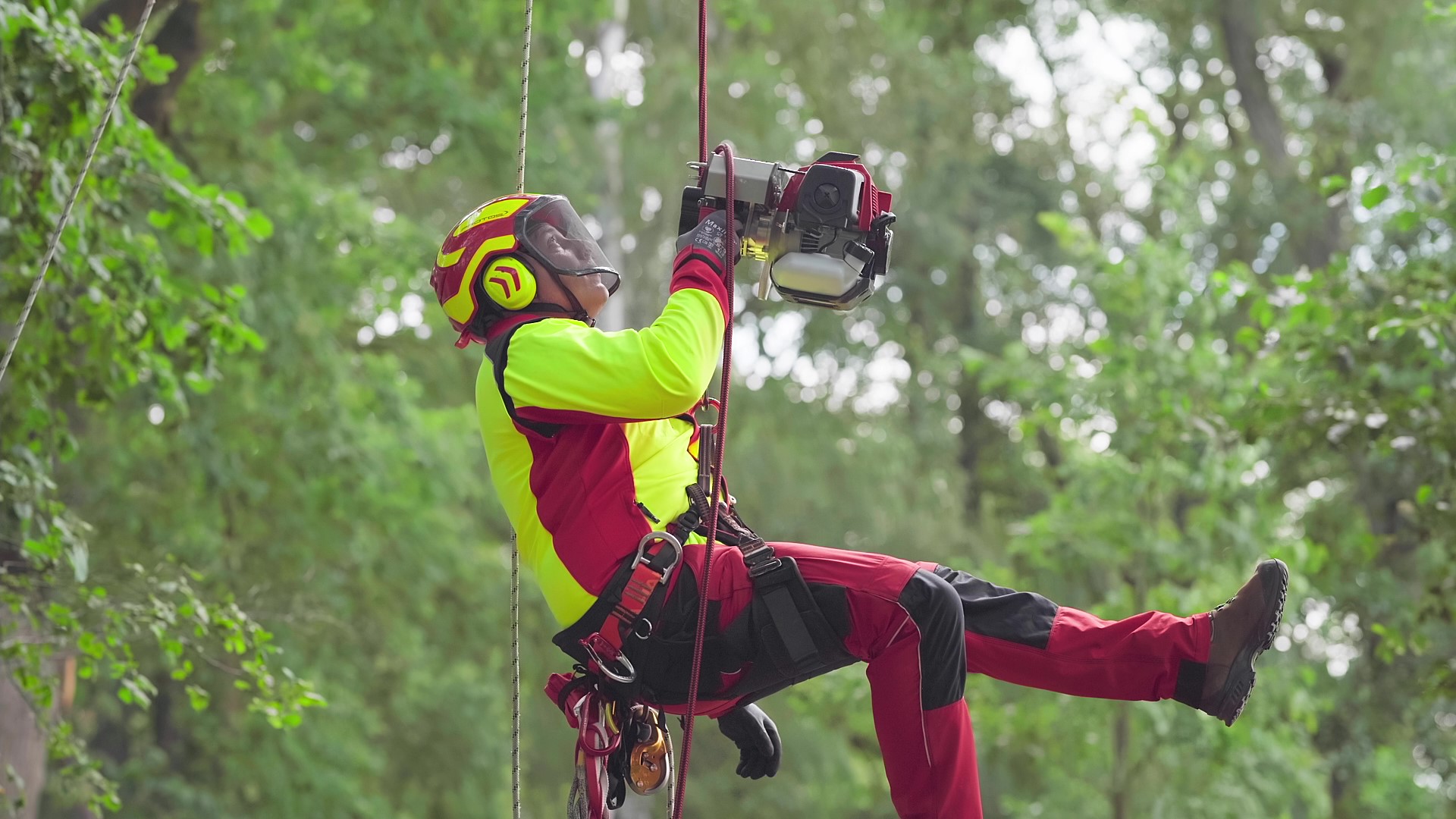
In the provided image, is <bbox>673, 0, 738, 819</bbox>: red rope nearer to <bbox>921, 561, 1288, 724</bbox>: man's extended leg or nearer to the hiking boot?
<bbox>921, 561, 1288, 724</bbox>: man's extended leg

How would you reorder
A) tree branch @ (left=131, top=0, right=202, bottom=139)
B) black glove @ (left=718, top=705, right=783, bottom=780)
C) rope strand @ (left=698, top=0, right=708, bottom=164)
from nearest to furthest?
rope strand @ (left=698, top=0, right=708, bottom=164)
black glove @ (left=718, top=705, right=783, bottom=780)
tree branch @ (left=131, top=0, right=202, bottom=139)

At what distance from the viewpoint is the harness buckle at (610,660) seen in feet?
10.6

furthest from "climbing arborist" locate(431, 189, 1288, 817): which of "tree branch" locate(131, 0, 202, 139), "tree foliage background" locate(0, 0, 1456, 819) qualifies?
"tree branch" locate(131, 0, 202, 139)

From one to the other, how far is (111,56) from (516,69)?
22.2 feet

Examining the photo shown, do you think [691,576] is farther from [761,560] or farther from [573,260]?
[573,260]

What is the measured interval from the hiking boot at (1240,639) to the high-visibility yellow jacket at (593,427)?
3.54 feet

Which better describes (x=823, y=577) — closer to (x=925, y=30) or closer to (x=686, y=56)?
(x=925, y=30)

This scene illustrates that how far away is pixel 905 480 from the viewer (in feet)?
54.5

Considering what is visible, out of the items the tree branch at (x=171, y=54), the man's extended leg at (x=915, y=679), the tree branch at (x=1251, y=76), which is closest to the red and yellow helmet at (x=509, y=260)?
the man's extended leg at (x=915, y=679)

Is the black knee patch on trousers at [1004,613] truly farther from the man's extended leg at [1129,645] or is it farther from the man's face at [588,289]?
the man's face at [588,289]

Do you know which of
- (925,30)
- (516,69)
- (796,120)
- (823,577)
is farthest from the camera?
(796,120)

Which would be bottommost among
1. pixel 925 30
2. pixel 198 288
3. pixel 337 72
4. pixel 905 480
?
pixel 905 480

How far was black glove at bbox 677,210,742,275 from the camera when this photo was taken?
3.13 m

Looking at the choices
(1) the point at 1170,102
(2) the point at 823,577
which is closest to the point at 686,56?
(1) the point at 1170,102
